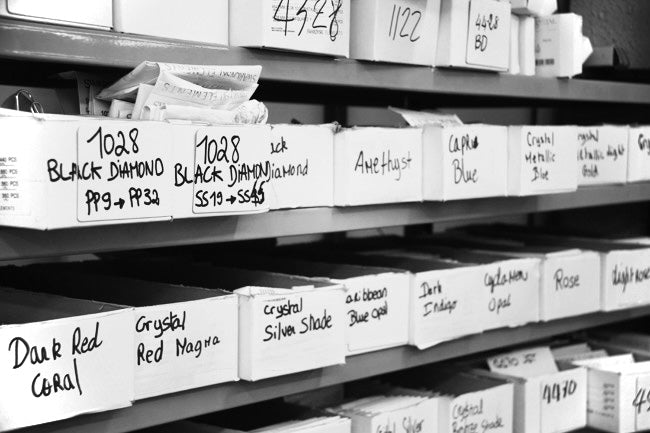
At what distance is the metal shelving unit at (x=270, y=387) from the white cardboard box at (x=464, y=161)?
0.34 m

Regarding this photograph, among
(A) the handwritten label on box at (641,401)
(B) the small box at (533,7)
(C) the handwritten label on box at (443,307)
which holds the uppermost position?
(B) the small box at (533,7)

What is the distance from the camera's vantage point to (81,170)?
1241mm

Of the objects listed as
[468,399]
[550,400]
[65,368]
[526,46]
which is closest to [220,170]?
[65,368]

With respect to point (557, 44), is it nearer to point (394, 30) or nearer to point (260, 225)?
point (394, 30)

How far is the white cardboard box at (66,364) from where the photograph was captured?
120 cm

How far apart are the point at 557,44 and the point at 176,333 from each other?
1.23m

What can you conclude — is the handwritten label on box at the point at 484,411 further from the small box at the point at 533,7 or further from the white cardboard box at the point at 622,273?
the small box at the point at 533,7

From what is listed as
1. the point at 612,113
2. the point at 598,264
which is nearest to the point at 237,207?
the point at 598,264

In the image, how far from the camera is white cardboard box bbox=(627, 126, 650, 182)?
2.36 metres

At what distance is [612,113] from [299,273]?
1434 millimetres

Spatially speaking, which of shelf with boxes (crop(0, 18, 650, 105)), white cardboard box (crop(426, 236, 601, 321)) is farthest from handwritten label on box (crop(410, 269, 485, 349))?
shelf with boxes (crop(0, 18, 650, 105))

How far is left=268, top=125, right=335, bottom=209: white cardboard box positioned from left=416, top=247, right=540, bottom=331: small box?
0.48m

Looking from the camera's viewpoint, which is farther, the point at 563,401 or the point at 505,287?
the point at 563,401

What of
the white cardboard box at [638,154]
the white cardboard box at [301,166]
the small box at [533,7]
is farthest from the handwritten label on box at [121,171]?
the white cardboard box at [638,154]
